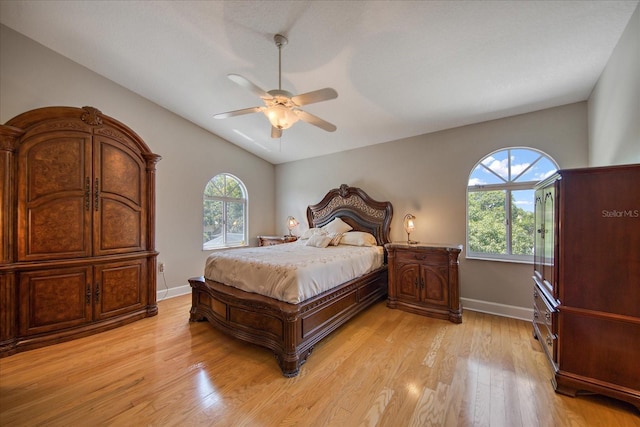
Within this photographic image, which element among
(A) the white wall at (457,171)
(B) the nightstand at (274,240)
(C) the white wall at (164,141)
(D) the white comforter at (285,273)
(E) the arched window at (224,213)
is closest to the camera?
(D) the white comforter at (285,273)

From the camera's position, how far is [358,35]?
7.45 ft

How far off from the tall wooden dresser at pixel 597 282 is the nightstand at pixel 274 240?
4.05m

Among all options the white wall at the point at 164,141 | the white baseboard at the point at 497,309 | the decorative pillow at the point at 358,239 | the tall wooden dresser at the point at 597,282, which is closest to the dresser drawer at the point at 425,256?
the decorative pillow at the point at 358,239

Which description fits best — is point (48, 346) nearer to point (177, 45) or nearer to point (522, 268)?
point (177, 45)

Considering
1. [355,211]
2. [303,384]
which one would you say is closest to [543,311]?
[303,384]

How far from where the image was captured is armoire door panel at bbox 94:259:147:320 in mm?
2928

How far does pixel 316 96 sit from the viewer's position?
209cm

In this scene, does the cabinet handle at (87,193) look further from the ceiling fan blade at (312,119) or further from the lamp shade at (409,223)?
the lamp shade at (409,223)

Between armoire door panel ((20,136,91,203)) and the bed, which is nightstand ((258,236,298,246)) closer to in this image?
the bed

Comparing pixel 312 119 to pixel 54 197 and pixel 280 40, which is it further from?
pixel 54 197

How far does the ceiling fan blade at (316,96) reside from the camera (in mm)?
2008

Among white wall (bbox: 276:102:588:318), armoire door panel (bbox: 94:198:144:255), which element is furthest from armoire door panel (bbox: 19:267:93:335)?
white wall (bbox: 276:102:588:318)

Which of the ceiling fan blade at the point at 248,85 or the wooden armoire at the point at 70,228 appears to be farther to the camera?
the wooden armoire at the point at 70,228

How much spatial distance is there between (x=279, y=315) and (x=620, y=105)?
3.47 meters
